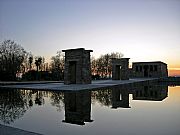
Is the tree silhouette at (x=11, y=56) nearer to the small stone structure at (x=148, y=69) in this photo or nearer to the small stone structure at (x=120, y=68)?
the small stone structure at (x=120, y=68)

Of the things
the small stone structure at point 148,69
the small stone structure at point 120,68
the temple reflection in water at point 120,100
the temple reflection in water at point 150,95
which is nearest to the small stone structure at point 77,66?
the temple reflection in water at point 150,95

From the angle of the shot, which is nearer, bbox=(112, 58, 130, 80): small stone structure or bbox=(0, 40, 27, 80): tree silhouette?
bbox=(112, 58, 130, 80): small stone structure

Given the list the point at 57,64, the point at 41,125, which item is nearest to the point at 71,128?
the point at 41,125

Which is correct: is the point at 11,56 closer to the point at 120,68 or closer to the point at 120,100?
the point at 120,68

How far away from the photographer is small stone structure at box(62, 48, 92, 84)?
24594 mm

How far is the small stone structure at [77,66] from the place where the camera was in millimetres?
24594

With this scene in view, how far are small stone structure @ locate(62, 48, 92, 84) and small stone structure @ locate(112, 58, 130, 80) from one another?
13064 mm

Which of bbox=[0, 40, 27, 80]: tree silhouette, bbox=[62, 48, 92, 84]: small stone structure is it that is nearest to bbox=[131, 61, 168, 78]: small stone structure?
bbox=[0, 40, 27, 80]: tree silhouette

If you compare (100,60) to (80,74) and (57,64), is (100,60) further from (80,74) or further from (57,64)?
(80,74)

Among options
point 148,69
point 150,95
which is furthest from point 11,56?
point 150,95

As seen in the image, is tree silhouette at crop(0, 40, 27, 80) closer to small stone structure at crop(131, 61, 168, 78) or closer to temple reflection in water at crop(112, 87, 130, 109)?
small stone structure at crop(131, 61, 168, 78)

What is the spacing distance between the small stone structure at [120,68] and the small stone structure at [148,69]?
49.4 feet

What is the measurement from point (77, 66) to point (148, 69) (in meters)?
32.5

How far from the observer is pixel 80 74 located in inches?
974
